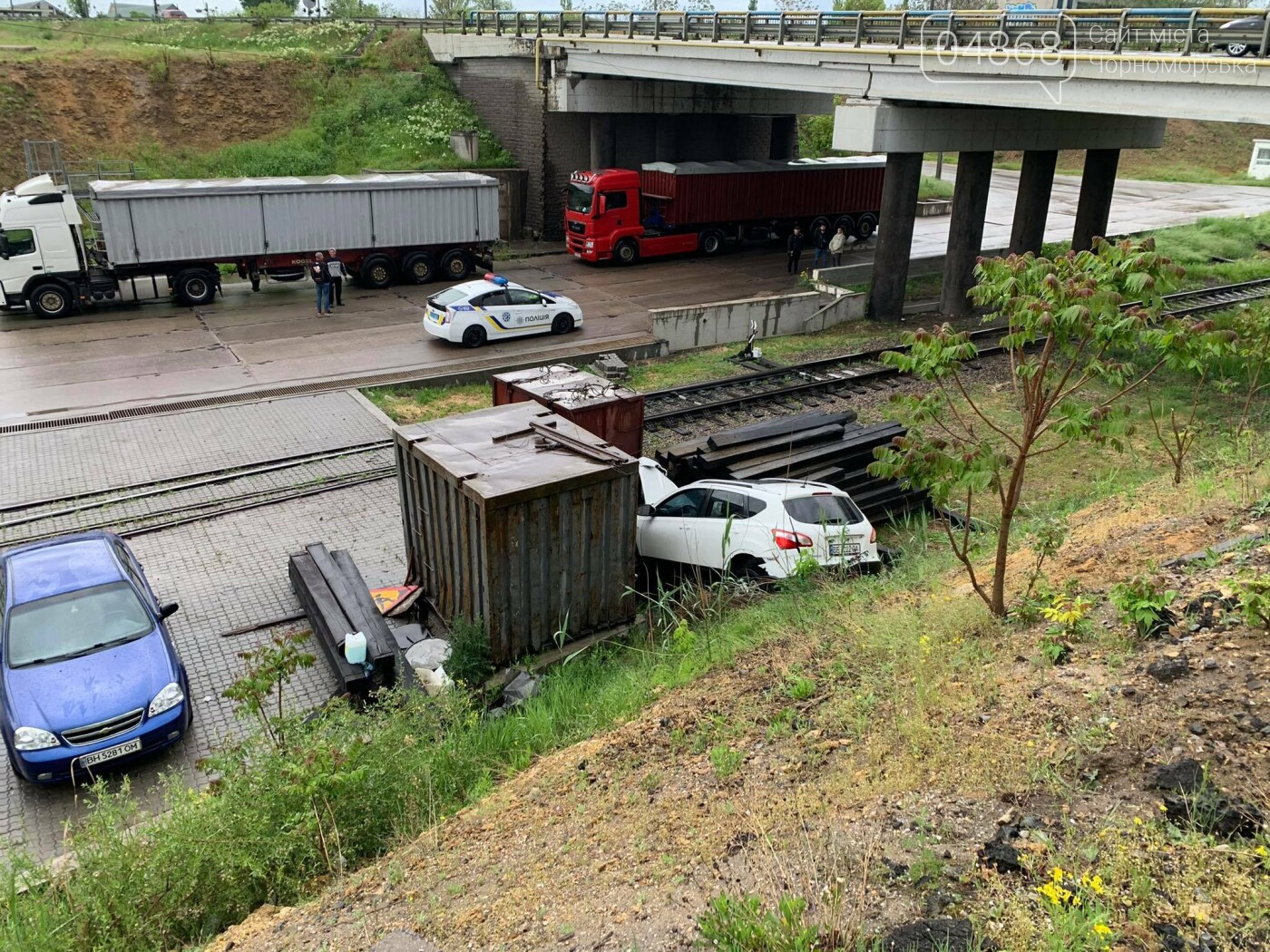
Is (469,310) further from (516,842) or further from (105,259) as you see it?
(516,842)

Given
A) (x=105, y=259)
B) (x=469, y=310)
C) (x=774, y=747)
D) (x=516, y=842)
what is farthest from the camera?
(x=105, y=259)

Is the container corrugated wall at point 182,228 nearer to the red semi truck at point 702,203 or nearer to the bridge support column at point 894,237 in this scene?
the red semi truck at point 702,203

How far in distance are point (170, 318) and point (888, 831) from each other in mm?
22952

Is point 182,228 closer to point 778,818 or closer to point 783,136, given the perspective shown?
point 778,818

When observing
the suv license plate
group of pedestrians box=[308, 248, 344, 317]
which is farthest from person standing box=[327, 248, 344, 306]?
the suv license plate

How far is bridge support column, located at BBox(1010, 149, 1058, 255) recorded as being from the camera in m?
25.5

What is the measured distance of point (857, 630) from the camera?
25.0ft

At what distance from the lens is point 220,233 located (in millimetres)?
23750

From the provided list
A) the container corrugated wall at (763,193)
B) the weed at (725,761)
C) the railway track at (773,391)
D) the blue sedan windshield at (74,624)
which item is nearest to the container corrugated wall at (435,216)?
the container corrugated wall at (763,193)

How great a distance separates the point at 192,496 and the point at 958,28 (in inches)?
676

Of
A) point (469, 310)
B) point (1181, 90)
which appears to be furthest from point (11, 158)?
point (1181, 90)

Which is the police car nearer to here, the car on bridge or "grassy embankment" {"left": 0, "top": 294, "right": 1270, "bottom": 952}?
the car on bridge

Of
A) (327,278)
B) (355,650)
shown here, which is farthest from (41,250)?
(355,650)

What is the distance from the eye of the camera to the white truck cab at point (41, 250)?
21500mm
